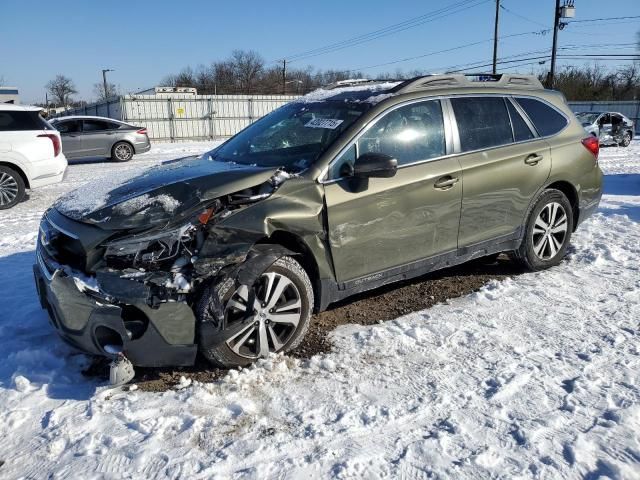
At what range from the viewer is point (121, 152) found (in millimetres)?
17156

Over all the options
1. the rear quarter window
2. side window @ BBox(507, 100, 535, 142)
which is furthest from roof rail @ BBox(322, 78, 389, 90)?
the rear quarter window

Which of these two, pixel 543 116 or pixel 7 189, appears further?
pixel 7 189

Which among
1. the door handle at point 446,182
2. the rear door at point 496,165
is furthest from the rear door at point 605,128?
the door handle at point 446,182

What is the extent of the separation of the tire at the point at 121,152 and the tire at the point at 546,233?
14966 mm

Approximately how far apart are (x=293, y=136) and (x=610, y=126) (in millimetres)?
21588

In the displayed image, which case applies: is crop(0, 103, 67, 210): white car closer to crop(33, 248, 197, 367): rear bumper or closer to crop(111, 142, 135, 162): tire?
crop(33, 248, 197, 367): rear bumper

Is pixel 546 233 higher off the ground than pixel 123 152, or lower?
lower

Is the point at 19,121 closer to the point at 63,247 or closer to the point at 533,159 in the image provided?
the point at 63,247

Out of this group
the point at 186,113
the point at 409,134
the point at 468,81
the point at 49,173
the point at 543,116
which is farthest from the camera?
the point at 186,113

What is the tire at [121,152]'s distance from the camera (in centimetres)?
1702

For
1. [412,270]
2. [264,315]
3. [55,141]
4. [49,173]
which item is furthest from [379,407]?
[55,141]

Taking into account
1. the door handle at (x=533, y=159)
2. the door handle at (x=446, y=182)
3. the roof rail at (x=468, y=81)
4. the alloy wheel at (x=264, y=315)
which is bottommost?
the alloy wheel at (x=264, y=315)

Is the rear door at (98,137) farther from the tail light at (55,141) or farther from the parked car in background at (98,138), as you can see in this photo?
the tail light at (55,141)

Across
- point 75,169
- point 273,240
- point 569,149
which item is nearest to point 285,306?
point 273,240
